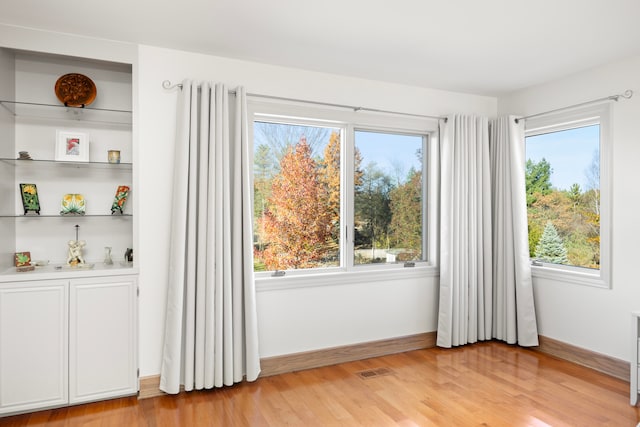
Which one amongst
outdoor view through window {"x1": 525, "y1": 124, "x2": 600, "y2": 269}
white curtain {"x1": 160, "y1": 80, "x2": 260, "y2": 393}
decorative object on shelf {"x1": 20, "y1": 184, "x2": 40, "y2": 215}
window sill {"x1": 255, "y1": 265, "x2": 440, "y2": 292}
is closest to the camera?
decorative object on shelf {"x1": 20, "y1": 184, "x2": 40, "y2": 215}

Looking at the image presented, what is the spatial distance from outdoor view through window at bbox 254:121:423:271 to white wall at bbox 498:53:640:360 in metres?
1.49

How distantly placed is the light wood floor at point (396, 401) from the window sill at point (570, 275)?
0.76 metres

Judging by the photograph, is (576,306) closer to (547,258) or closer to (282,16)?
(547,258)

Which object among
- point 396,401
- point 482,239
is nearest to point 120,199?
point 396,401

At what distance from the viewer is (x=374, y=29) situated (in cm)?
291

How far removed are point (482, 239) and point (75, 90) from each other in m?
3.94

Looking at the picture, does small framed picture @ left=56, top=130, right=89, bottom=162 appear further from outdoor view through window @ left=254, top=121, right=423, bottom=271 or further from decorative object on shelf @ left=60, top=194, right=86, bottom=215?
outdoor view through window @ left=254, top=121, right=423, bottom=271

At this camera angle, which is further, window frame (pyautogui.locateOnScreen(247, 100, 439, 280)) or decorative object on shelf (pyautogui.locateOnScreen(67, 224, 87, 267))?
window frame (pyautogui.locateOnScreen(247, 100, 439, 280))

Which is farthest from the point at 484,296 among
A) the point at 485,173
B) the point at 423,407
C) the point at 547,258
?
the point at 423,407

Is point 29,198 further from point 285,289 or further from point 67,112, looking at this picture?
point 285,289

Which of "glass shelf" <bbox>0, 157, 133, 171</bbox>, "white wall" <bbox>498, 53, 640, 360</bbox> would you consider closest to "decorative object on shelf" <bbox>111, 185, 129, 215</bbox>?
"glass shelf" <bbox>0, 157, 133, 171</bbox>

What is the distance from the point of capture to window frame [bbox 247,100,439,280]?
3.66 m

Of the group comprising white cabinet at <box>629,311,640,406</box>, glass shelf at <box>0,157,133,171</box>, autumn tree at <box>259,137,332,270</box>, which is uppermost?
glass shelf at <box>0,157,133,171</box>

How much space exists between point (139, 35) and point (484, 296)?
3.96 m
